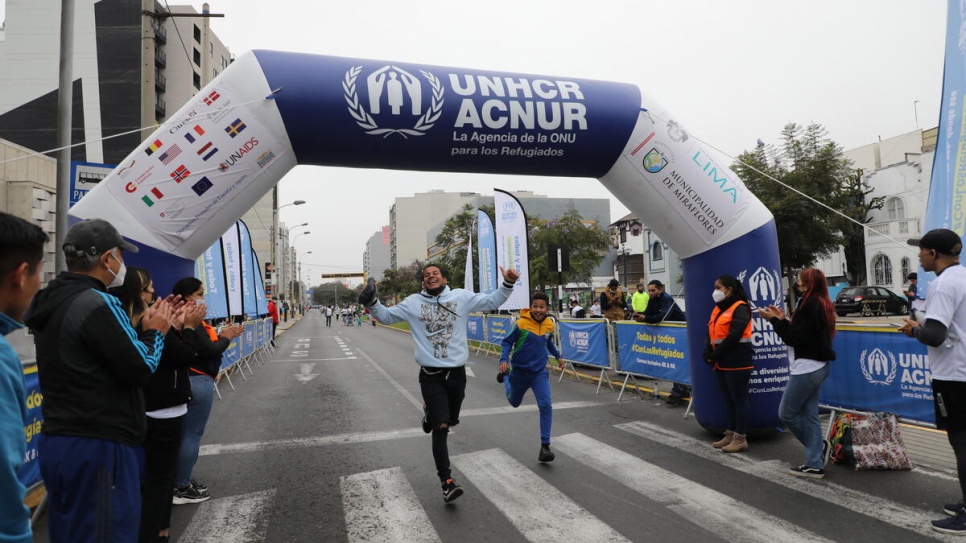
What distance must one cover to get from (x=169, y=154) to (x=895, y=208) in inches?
1880

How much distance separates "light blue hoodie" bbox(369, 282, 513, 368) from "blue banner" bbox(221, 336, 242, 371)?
341 inches

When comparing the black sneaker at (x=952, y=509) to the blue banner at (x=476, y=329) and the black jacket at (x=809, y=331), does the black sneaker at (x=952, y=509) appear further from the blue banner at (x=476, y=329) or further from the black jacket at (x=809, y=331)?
the blue banner at (x=476, y=329)

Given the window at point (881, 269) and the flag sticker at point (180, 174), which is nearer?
the flag sticker at point (180, 174)

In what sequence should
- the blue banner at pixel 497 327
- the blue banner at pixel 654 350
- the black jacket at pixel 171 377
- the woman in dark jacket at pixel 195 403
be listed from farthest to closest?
the blue banner at pixel 497 327 → the blue banner at pixel 654 350 → the woman in dark jacket at pixel 195 403 → the black jacket at pixel 171 377

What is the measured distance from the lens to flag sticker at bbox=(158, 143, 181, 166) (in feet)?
18.4

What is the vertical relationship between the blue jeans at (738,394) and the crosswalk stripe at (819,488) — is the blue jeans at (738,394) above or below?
above

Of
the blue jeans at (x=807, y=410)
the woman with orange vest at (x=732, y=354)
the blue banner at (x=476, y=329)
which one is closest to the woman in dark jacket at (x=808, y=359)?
the blue jeans at (x=807, y=410)

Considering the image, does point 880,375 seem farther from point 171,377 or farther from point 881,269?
point 881,269

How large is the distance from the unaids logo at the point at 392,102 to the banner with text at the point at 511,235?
31.1ft

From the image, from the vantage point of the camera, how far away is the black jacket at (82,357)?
2.42 meters

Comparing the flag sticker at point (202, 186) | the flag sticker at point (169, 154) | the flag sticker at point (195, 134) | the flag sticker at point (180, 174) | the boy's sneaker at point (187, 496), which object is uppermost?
the flag sticker at point (195, 134)

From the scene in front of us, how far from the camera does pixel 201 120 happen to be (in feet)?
18.7

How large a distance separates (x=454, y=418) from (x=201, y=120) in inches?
149

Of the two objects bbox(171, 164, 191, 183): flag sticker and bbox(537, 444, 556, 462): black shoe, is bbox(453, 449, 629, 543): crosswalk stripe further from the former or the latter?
bbox(171, 164, 191, 183): flag sticker
